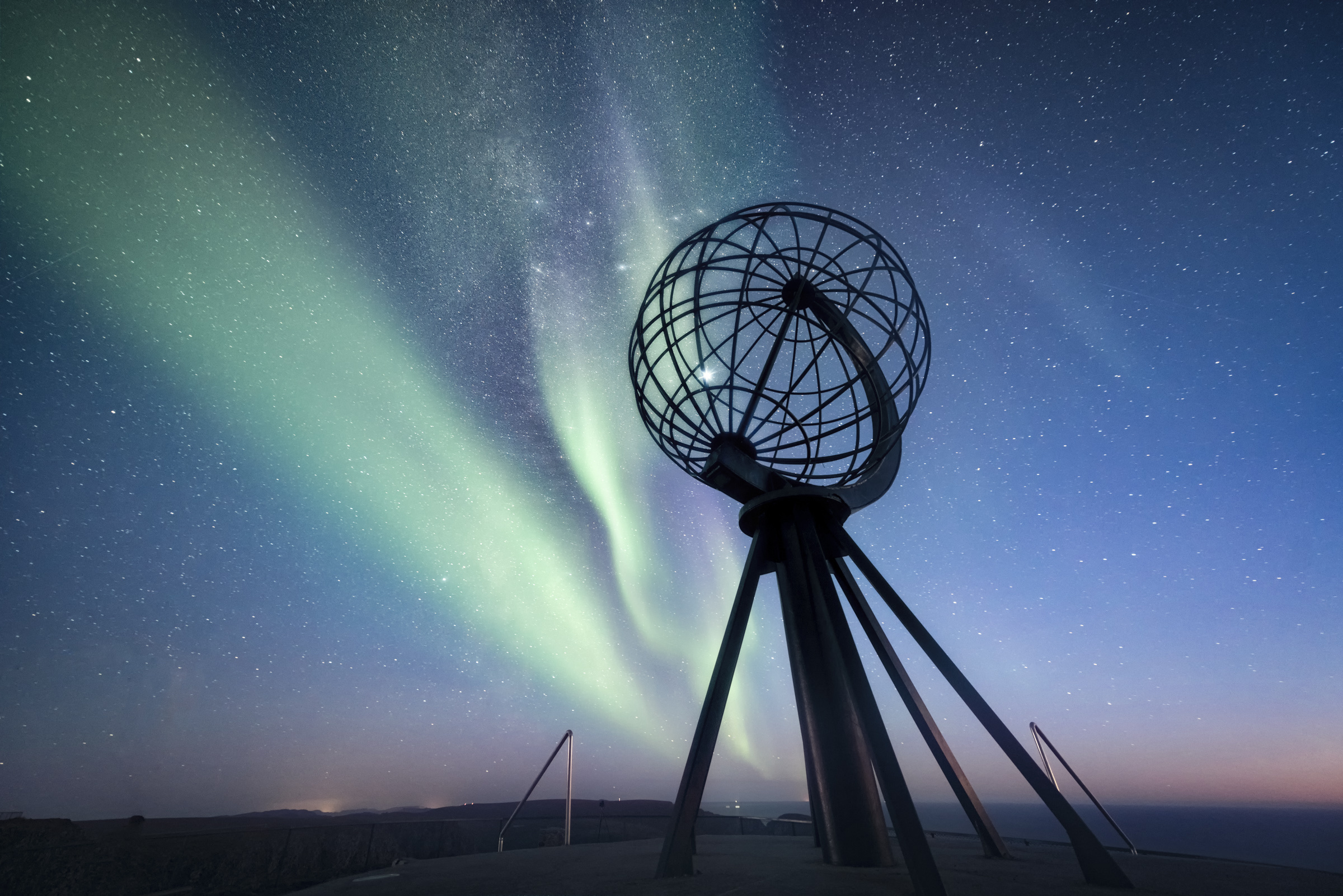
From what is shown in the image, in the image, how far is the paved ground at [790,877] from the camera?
19.2 feet

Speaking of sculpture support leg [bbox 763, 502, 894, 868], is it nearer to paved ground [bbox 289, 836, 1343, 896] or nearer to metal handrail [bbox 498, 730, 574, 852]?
paved ground [bbox 289, 836, 1343, 896]

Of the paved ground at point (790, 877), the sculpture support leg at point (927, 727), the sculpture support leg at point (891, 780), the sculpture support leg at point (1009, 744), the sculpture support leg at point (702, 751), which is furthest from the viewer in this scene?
the sculpture support leg at point (927, 727)

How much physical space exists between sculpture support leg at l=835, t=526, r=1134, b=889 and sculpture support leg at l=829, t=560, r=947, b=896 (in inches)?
45.2

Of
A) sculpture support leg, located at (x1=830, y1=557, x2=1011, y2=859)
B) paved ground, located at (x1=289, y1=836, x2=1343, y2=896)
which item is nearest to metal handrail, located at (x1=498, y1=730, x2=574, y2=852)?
paved ground, located at (x1=289, y1=836, x2=1343, y2=896)

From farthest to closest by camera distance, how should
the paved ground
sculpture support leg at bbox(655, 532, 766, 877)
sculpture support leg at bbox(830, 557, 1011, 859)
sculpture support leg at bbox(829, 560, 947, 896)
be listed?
sculpture support leg at bbox(830, 557, 1011, 859), sculpture support leg at bbox(655, 532, 766, 877), the paved ground, sculpture support leg at bbox(829, 560, 947, 896)

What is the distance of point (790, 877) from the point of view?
21.4ft

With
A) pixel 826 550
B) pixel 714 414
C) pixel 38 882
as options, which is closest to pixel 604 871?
pixel 826 550

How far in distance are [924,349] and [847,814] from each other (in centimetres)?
743

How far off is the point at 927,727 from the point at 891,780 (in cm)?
242

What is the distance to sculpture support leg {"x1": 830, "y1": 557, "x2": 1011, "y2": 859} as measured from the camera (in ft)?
25.7

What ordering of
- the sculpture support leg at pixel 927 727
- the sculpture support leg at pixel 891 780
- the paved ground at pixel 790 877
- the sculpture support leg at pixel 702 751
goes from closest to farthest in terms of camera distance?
the sculpture support leg at pixel 891 780 → the paved ground at pixel 790 877 → the sculpture support leg at pixel 702 751 → the sculpture support leg at pixel 927 727

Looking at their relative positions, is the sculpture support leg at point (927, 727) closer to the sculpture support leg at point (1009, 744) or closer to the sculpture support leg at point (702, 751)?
the sculpture support leg at point (1009, 744)

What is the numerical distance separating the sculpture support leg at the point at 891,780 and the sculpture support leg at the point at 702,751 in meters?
1.36

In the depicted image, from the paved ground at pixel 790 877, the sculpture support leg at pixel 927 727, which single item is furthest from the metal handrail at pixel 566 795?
the sculpture support leg at pixel 927 727
